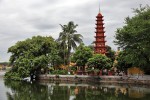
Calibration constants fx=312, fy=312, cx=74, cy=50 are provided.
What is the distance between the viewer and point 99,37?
67.6 metres

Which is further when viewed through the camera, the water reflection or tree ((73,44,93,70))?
tree ((73,44,93,70))

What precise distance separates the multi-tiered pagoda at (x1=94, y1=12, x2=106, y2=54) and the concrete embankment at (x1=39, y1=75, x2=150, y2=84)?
1292cm

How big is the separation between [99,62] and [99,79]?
2.86 metres

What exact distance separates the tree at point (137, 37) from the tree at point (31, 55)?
63.9 feet

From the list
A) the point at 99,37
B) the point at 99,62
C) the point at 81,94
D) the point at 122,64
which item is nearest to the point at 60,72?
the point at 99,62

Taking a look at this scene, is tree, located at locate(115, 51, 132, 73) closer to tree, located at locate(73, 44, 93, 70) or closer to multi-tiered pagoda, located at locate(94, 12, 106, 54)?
tree, located at locate(73, 44, 93, 70)

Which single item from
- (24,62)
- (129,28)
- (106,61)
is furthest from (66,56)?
(129,28)

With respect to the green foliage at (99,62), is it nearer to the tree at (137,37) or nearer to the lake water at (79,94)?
the tree at (137,37)

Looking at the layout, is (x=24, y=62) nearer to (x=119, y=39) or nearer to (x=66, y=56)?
(x=66, y=56)

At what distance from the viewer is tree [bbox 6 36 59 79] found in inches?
2362

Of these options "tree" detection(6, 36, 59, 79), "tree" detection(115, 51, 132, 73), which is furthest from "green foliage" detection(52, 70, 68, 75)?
"tree" detection(115, 51, 132, 73)

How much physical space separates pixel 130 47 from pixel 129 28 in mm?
2963

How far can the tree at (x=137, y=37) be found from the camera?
40094 mm

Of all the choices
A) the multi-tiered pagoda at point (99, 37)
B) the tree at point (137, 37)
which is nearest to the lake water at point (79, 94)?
the tree at point (137, 37)
